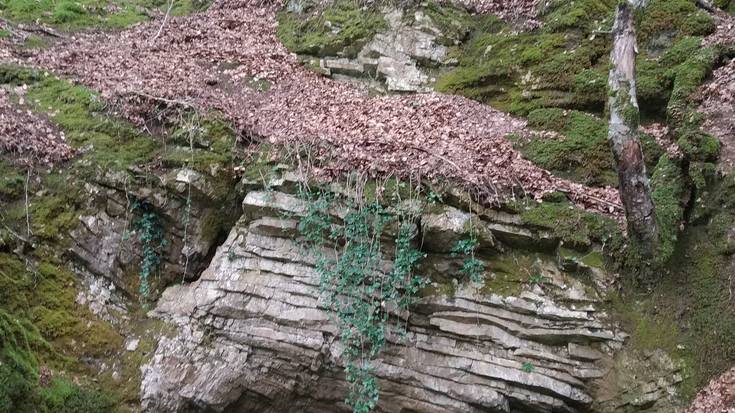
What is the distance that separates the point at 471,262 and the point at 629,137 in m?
2.18

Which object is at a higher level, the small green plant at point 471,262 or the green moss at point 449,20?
the green moss at point 449,20

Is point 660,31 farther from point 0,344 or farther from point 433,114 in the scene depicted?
point 0,344

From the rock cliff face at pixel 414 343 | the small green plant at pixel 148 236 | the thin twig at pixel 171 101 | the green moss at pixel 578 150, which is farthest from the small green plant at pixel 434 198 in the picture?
the thin twig at pixel 171 101

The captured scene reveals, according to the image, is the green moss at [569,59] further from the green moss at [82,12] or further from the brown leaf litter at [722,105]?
the green moss at [82,12]

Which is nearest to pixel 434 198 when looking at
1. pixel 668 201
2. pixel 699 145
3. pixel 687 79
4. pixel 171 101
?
pixel 668 201

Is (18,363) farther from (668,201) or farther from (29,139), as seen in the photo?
(668,201)

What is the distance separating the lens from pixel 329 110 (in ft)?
28.8

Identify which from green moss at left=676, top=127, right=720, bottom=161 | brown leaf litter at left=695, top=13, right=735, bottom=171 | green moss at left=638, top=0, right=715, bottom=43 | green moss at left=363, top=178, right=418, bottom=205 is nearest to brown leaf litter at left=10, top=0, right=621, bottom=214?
green moss at left=363, top=178, right=418, bottom=205

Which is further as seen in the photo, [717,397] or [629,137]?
[629,137]

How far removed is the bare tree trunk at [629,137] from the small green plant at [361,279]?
2407mm

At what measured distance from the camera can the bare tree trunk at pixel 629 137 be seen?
18.2 feet

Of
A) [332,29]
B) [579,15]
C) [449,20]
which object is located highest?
[449,20]

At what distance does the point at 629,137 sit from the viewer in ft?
18.3

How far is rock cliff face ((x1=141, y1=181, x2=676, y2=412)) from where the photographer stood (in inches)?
226
